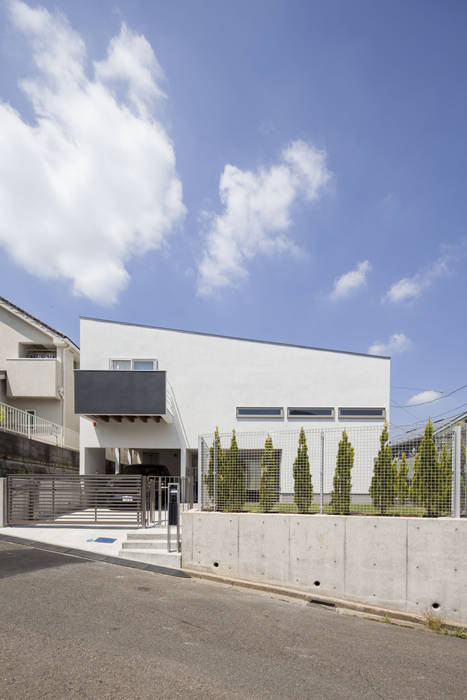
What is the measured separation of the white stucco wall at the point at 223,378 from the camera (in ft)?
54.4

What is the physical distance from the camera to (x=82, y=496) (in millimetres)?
12617

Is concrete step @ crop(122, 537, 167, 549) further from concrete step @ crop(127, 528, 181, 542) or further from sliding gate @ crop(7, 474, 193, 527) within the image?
sliding gate @ crop(7, 474, 193, 527)

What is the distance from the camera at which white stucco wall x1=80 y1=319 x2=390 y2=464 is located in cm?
1659

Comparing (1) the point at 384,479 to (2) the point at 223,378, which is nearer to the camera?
(1) the point at 384,479

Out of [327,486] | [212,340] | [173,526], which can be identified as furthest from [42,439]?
[327,486]

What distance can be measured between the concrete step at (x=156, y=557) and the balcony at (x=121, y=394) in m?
6.37

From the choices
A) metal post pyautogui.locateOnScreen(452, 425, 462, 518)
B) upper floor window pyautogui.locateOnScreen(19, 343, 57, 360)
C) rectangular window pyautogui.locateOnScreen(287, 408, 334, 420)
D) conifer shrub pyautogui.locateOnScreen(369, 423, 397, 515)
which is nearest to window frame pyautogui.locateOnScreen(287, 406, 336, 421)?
rectangular window pyautogui.locateOnScreen(287, 408, 334, 420)

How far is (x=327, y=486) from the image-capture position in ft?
27.1

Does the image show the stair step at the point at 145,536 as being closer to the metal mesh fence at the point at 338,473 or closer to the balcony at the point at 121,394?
the metal mesh fence at the point at 338,473

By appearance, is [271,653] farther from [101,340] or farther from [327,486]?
[101,340]

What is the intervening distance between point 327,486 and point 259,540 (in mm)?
1684

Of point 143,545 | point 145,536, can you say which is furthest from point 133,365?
point 143,545

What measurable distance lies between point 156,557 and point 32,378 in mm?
14140

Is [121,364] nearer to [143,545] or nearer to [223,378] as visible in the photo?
[223,378]
